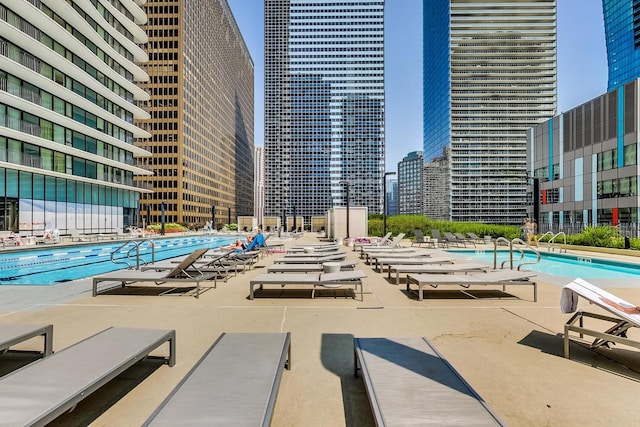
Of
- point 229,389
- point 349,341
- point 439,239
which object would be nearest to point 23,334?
point 229,389

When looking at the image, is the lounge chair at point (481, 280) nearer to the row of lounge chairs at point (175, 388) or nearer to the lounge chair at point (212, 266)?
the row of lounge chairs at point (175, 388)

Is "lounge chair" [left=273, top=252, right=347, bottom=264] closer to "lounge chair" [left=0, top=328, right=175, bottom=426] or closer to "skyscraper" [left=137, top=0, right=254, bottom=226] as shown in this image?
"lounge chair" [left=0, top=328, right=175, bottom=426]

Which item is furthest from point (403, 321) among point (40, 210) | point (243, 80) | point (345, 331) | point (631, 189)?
point (243, 80)

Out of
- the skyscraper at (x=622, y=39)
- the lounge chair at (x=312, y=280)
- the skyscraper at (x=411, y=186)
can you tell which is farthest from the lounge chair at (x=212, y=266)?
the skyscraper at (x=411, y=186)

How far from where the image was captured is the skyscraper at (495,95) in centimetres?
9675

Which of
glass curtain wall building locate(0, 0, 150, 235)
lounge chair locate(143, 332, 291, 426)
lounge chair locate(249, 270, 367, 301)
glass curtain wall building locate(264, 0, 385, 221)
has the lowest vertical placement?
lounge chair locate(249, 270, 367, 301)

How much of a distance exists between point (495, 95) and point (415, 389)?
382 ft

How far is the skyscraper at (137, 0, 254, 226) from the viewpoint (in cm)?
7781

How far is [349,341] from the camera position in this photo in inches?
169

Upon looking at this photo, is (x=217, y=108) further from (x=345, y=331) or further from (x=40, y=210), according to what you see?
(x=345, y=331)

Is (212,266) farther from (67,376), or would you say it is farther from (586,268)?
(586,268)

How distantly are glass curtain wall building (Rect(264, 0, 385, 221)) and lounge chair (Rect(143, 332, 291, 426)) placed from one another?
362ft

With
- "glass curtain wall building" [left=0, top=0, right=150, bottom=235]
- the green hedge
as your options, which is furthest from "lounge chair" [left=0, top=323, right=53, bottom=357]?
"glass curtain wall building" [left=0, top=0, right=150, bottom=235]

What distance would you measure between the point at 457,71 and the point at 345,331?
11462 cm
